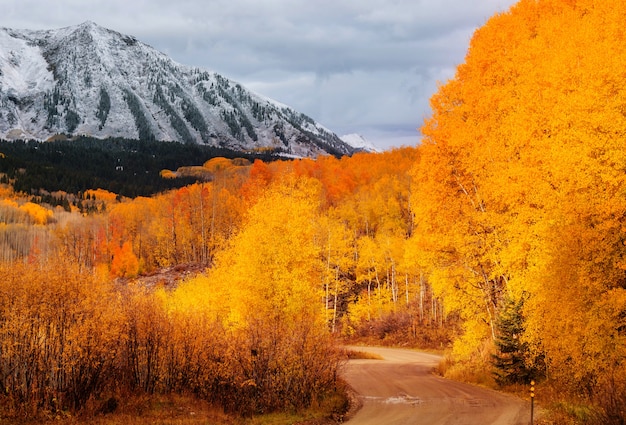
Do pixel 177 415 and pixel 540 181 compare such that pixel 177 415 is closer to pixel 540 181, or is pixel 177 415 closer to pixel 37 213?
pixel 540 181

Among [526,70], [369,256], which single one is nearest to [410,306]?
[369,256]

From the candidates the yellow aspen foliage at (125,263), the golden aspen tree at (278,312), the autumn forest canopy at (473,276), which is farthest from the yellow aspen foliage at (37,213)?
the autumn forest canopy at (473,276)

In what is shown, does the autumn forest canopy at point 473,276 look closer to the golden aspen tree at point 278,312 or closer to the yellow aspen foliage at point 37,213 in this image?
the golden aspen tree at point 278,312

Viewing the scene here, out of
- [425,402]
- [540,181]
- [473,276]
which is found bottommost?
[425,402]

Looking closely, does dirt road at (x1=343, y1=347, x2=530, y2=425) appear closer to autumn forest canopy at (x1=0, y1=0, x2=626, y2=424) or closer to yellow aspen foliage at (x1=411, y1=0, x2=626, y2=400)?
autumn forest canopy at (x1=0, y1=0, x2=626, y2=424)

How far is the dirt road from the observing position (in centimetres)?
1744

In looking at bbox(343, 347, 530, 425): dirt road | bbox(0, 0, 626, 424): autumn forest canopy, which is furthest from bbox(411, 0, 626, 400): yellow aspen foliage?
bbox(343, 347, 530, 425): dirt road

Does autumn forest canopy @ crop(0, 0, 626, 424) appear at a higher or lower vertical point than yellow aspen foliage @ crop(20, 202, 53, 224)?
lower

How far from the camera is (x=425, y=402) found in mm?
20875

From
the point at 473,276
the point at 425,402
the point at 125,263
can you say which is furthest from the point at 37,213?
the point at 425,402

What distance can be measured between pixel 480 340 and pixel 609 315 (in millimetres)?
12732

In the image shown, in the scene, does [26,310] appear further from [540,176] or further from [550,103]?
[550,103]

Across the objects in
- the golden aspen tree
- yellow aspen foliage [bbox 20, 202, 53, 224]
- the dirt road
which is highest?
yellow aspen foliage [bbox 20, 202, 53, 224]

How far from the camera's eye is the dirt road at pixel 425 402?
17438mm
